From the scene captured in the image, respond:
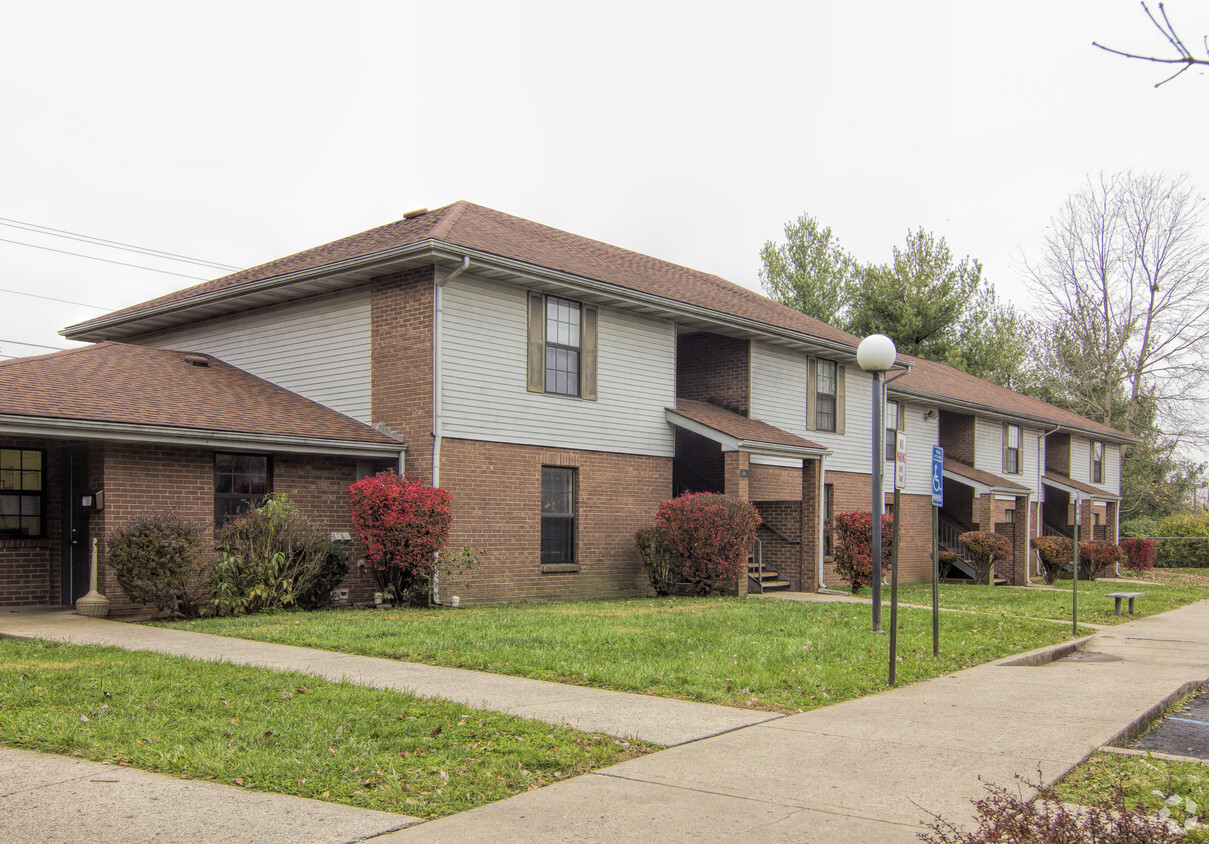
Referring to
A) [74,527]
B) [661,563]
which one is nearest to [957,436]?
[661,563]

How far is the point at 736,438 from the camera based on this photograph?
18703 mm

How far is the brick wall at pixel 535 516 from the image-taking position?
1634 cm

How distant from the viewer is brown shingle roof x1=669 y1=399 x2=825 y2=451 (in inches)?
766

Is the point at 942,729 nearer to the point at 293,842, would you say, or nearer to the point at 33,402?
the point at 293,842

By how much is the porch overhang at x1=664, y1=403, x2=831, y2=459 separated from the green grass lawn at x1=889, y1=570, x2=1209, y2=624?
3272 mm

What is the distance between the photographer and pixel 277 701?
746cm

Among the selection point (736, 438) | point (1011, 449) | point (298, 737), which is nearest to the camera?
point (298, 737)

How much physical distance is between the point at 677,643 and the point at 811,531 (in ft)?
35.6

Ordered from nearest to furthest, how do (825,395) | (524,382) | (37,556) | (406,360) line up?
1. (37,556)
2. (406,360)
3. (524,382)
4. (825,395)

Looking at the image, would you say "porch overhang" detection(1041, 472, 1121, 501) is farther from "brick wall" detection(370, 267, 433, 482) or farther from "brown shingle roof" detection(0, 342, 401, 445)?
"brown shingle roof" detection(0, 342, 401, 445)

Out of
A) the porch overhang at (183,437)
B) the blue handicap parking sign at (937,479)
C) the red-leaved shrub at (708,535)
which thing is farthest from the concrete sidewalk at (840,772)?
the porch overhang at (183,437)

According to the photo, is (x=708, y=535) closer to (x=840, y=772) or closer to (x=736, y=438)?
(x=736, y=438)

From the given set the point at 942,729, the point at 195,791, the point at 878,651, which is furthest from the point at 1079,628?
the point at 195,791

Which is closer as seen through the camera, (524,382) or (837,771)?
(837,771)
